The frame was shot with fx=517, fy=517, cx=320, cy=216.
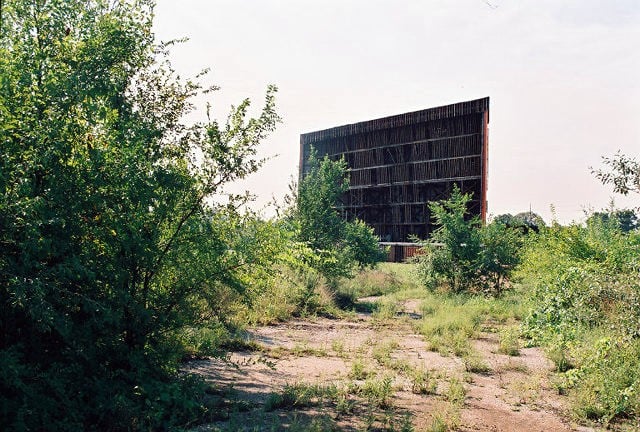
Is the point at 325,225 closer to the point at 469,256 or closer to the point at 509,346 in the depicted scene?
the point at 469,256

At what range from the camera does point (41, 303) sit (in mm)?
4035

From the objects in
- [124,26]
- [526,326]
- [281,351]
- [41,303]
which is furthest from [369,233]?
[41,303]

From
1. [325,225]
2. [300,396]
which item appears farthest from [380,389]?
[325,225]

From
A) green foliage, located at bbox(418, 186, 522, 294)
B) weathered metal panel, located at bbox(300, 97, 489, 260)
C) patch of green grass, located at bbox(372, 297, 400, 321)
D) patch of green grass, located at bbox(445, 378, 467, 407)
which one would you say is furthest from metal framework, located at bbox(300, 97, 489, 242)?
patch of green grass, located at bbox(445, 378, 467, 407)

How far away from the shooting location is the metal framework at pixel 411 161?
121ft

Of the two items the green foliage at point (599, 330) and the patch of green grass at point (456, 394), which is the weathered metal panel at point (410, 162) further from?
the patch of green grass at point (456, 394)

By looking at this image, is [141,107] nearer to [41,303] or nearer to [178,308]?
[178,308]

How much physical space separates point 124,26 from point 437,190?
35.1m

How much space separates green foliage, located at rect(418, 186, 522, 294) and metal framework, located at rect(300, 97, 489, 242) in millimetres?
17318

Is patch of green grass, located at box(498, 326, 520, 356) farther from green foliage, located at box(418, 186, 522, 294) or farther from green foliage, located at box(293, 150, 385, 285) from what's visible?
green foliage, located at box(293, 150, 385, 285)

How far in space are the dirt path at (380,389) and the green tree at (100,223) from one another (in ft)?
3.66

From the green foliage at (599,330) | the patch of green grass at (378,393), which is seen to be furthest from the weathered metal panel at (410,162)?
the patch of green grass at (378,393)

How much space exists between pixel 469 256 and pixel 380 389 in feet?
39.7

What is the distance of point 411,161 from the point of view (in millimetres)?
41000
